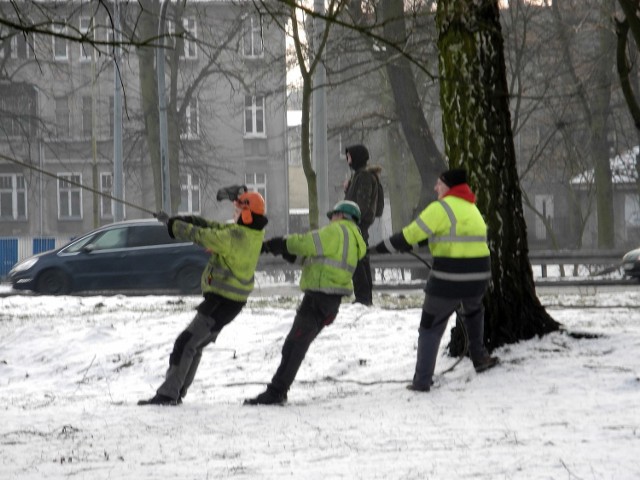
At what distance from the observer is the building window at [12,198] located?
2073 inches

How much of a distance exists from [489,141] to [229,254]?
258cm

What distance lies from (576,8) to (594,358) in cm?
2212

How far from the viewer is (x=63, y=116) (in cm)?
5172

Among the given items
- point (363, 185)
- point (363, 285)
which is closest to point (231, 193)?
point (363, 185)

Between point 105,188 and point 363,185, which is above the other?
point 105,188

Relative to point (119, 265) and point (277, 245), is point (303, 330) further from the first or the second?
point (119, 265)

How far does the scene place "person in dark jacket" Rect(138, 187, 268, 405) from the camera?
9.57 meters

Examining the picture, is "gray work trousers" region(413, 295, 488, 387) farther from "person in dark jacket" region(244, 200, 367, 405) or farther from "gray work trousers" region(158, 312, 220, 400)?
"gray work trousers" region(158, 312, 220, 400)

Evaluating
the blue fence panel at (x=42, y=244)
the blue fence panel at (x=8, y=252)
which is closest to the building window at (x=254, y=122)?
the blue fence panel at (x=42, y=244)

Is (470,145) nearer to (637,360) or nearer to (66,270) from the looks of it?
(637,360)

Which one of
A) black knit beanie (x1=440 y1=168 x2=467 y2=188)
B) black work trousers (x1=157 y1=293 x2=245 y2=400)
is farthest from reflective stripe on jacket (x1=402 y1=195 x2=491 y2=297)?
black work trousers (x1=157 y1=293 x2=245 y2=400)

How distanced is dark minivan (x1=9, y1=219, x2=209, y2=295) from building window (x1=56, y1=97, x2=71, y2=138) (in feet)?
88.9

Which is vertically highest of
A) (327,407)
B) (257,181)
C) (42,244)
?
(257,181)

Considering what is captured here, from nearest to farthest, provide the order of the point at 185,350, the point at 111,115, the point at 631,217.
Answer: the point at 185,350, the point at 111,115, the point at 631,217
